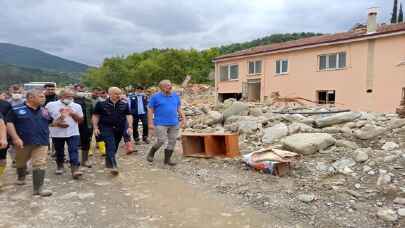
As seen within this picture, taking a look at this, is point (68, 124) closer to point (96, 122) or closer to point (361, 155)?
point (96, 122)

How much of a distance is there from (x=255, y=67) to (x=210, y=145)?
21.2 m

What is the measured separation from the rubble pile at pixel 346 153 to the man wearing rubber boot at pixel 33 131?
3.71 metres

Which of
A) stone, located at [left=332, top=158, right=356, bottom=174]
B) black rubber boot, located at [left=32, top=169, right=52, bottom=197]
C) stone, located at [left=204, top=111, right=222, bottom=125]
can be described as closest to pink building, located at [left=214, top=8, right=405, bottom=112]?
stone, located at [left=204, top=111, right=222, bottom=125]

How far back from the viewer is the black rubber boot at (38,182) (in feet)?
19.0

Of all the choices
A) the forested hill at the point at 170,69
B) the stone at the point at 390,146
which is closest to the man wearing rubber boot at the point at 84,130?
the stone at the point at 390,146

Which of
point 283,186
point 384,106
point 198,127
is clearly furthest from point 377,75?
point 283,186

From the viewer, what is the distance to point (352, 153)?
7.69 m

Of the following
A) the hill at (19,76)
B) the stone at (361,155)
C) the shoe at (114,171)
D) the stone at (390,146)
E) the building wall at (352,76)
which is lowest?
the shoe at (114,171)

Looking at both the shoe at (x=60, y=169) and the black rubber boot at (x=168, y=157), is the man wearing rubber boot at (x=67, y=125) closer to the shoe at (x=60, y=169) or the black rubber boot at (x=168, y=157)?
the shoe at (x=60, y=169)

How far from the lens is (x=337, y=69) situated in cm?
2311

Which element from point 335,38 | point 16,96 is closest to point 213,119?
point 16,96

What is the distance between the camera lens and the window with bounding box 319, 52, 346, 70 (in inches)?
901

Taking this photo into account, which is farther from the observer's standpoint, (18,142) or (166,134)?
(166,134)

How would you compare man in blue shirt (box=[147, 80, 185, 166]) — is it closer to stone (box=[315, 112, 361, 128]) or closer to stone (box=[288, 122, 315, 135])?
stone (box=[288, 122, 315, 135])
